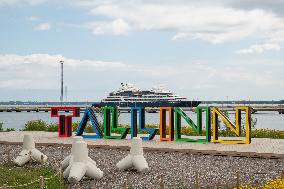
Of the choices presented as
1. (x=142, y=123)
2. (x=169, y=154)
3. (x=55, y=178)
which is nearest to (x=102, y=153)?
(x=169, y=154)

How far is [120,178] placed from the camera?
15.3 m

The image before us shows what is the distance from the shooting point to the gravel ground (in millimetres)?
14359

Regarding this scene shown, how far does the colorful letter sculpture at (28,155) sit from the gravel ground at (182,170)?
54 centimetres

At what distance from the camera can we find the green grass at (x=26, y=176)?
45.3ft

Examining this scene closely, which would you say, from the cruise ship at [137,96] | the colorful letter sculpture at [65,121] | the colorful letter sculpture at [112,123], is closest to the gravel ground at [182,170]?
the colorful letter sculpture at [112,123]

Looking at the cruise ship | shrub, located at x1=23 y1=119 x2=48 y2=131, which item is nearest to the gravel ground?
shrub, located at x1=23 y1=119 x2=48 y2=131

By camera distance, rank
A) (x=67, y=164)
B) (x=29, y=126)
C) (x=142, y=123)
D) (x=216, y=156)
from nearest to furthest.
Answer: (x=67, y=164) → (x=216, y=156) → (x=142, y=123) → (x=29, y=126)

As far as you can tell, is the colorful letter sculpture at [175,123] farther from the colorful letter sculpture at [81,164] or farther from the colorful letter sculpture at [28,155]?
the colorful letter sculpture at [81,164]

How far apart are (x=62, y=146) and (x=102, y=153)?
10.3ft

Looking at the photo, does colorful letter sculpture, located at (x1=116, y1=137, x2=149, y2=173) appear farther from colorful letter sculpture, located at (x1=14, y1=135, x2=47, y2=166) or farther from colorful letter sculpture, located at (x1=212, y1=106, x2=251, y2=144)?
colorful letter sculpture, located at (x1=212, y1=106, x2=251, y2=144)

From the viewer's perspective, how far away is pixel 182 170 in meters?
16.5

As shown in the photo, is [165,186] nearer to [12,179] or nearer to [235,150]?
[12,179]

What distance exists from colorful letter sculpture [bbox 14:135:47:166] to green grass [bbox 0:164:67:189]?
32cm

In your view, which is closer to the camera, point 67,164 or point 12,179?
point 12,179
